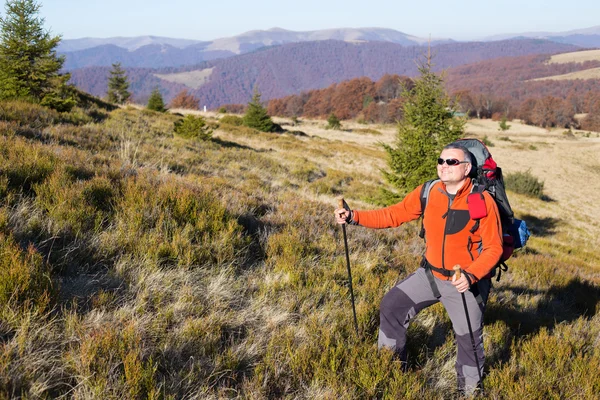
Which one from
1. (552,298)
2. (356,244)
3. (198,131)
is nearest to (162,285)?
(356,244)

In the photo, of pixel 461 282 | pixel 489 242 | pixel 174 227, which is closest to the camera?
pixel 461 282

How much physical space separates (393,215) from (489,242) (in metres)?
0.77

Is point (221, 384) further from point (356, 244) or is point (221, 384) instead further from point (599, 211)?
point (599, 211)

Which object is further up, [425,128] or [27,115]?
[27,115]

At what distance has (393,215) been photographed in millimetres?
3039

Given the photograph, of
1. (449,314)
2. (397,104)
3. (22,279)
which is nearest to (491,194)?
(449,314)

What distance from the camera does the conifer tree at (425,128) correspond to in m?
10.7

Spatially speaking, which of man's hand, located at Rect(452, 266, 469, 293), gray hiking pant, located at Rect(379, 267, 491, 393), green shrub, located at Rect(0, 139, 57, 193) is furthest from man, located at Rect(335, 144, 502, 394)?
green shrub, located at Rect(0, 139, 57, 193)

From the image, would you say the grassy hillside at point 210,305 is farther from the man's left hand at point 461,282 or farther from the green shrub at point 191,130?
the green shrub at point 191,130

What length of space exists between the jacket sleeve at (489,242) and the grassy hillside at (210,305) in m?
0.87

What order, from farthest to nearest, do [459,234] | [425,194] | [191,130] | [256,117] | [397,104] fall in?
[397,104] < [256,117] < [191,130] < [425,194] < [459,234]

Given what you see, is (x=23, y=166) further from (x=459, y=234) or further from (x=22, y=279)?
(x=459, y=234)

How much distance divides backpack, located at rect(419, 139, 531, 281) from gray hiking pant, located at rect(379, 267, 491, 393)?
331 mm

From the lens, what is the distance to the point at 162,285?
3.03 m
